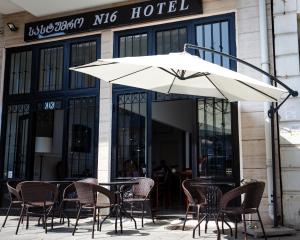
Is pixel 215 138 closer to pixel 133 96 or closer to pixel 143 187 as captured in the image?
pixel 143 187

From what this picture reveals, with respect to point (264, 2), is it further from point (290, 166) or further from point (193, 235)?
point (193, 235)

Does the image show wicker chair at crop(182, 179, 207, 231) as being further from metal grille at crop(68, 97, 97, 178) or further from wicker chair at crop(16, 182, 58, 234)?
metal grille at crop(68, 97, 97, 178)

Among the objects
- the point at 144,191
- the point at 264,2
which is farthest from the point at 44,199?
the point at 264,2

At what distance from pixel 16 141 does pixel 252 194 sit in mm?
5832

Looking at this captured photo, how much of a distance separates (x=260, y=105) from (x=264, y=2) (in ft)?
5.93

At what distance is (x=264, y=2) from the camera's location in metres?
7.13

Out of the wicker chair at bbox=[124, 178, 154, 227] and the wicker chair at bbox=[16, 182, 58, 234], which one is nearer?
the wicker chair at bbox=[16, 182, 58, 234]

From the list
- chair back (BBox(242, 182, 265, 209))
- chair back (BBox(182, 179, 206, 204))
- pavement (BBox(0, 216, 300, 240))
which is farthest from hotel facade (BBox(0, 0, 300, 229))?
chair back (BBox(242, 182, 265, 209))

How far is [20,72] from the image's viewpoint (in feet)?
30.8

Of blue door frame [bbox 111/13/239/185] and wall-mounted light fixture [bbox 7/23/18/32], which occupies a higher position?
wall-mounted light fixture [bbox 7/23/18/32]

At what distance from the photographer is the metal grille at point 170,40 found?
25.9ft

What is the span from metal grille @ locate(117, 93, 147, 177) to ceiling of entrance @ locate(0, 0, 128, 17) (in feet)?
6.79

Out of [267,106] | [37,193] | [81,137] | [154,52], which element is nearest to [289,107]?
[267,106]

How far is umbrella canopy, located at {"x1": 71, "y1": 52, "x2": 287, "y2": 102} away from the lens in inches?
205
